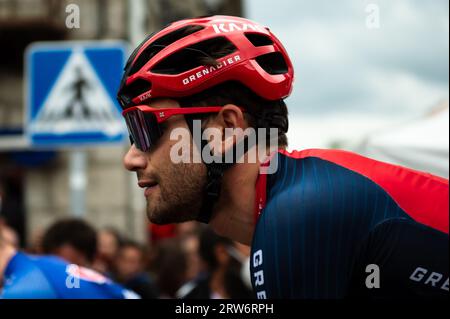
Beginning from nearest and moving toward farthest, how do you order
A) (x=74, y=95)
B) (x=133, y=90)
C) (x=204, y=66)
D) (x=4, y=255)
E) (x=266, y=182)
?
(x=266, y=182), (x=204, y=66), (x=133, y=90), (x=4, y=255), (x=74, y=95)

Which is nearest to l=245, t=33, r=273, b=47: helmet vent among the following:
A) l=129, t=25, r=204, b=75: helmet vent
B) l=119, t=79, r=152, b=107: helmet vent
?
l=129, t=25, r=204, b=75: helmet vent

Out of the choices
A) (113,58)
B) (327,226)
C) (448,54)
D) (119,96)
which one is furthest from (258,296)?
(113,58)

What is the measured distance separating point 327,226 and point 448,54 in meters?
2.02

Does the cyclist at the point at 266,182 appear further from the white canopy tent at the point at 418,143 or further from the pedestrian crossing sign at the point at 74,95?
the pedestrian crossing sign at the point at 74,95

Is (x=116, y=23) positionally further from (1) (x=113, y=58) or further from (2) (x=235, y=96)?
(2) (x=235, y=96)

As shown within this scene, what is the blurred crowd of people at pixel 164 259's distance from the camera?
16.4ft

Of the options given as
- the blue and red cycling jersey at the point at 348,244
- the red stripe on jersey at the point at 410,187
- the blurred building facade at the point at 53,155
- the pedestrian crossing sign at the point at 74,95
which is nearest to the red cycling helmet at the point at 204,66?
the red stripe on jersey at the point at 410,187

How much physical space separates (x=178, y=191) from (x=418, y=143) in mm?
2082

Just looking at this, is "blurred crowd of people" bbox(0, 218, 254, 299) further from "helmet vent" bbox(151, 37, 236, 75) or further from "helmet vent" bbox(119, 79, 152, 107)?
"helmet vent" bbox(151, 37, 236, 75)

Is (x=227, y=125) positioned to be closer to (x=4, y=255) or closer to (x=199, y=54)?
(x=199, y=54)

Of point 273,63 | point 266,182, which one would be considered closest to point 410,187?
point 266,182

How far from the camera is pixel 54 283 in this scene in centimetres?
336

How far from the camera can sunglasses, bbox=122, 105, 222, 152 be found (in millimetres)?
2484

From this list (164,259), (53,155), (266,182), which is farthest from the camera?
(53,155)
